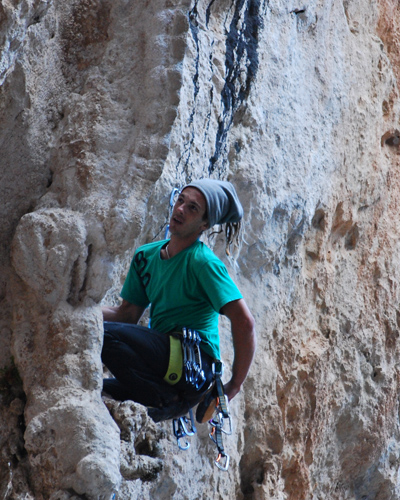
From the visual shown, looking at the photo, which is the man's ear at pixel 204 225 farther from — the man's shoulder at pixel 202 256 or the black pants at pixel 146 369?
the black pants at pixel 146 369

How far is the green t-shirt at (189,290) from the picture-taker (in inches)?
85.6

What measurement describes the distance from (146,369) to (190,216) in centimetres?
47

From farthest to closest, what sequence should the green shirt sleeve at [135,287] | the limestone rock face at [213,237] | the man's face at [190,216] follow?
the green shirt sleeve at [135,287]
the man's face at [190,216]
the limestone rock face at [213,237]

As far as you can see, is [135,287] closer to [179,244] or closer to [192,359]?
[179,244]

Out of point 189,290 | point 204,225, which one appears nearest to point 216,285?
point 189,290

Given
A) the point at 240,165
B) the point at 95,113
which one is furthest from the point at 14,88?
the point at 240,165

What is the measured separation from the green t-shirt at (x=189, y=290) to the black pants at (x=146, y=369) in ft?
0.23

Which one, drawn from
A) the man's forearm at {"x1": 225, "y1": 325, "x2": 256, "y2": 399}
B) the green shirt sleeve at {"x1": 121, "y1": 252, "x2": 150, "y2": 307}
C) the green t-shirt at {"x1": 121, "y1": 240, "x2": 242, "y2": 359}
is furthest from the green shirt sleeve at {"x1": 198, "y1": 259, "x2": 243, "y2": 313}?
the green shirt sleeve at {"x1": 121, "y1": 252, "x2": 150, "y2": 307}

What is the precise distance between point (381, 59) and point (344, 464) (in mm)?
2345

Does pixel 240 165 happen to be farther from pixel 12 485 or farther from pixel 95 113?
pixel 12 485

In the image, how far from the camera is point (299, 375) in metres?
3.67

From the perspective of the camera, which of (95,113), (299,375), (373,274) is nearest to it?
(95,113)

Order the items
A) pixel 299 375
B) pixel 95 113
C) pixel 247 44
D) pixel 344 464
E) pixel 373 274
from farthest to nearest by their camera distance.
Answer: pixel 373 274, pixel 344 464, pixel 299 375, pixel 247 44, pixel 95 113

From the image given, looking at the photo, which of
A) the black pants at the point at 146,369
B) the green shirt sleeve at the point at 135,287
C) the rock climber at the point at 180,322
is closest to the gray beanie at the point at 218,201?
the rock climber at the point at 180,322
